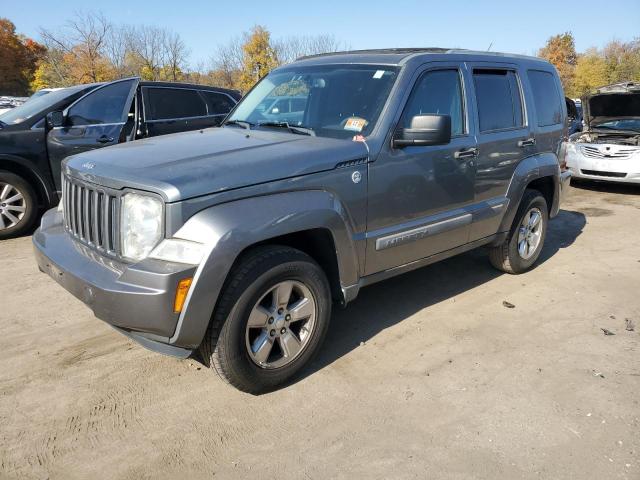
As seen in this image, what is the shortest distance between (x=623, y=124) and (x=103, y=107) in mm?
9816

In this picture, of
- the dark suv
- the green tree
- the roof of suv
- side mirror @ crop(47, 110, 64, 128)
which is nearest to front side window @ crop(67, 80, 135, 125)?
the dark suv

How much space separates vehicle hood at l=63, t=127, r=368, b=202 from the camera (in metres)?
2.64

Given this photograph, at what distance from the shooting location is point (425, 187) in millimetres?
3688

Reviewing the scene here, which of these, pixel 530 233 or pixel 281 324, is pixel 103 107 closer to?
pixel 281 324

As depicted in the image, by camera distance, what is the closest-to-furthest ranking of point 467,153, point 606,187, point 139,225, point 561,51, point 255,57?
point 139,225, point 467,153, point 606,187, point 255,57, point 561,51

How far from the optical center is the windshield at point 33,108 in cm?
623

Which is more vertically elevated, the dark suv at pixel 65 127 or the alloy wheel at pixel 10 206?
the dark suv at pixel 65 127

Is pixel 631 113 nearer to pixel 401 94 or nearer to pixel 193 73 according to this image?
pixel 401 94

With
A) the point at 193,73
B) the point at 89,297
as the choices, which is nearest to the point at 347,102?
the point at 89,297

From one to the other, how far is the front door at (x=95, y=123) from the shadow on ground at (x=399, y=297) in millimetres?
3967

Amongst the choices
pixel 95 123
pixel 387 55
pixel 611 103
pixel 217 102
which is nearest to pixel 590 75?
pixel 611 103

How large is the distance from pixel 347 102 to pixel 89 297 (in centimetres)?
215

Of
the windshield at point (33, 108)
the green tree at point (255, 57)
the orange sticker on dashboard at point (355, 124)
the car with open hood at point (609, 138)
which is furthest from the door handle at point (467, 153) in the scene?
the green tree at point (255, 57)

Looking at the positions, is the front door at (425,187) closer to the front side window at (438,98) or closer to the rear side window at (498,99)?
the front side window at (438,98)
